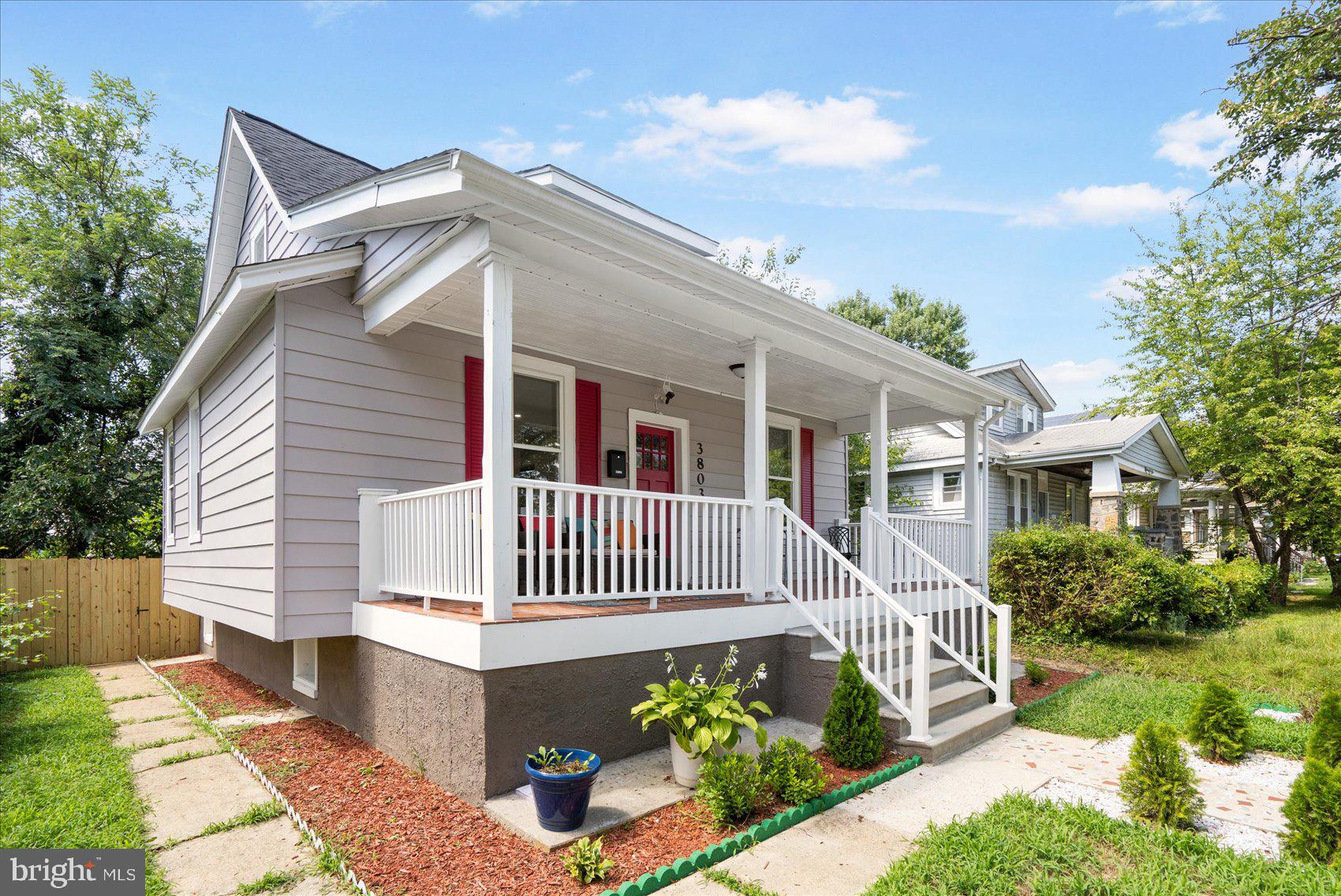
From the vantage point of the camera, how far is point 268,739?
17.2 ft

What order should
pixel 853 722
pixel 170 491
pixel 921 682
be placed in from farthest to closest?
pixel 170 491 < pixel 921 682 < pixel 853 722

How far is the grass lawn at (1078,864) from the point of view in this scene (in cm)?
285

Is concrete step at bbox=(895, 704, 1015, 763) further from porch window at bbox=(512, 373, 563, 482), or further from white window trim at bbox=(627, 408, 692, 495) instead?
porch window at bbox=(512, 373, 563, 482)

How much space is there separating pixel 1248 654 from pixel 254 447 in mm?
10547

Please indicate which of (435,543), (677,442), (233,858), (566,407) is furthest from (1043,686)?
(233,858)

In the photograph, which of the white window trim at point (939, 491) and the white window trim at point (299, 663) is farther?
the white window trim at point (939, 491)

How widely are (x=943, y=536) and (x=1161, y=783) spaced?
14.4 feet

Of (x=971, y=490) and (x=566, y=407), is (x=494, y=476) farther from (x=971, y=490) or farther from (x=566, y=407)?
(x=971, y=490)

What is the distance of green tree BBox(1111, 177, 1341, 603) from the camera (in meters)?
13.1

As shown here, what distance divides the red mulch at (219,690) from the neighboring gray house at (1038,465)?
40.1 ft

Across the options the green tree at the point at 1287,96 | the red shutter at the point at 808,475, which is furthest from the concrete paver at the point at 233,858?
the green tree at the point at 1287,96

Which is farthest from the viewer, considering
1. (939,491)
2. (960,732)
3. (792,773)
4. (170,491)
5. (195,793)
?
(939,491)

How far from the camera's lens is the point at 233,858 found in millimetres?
3369

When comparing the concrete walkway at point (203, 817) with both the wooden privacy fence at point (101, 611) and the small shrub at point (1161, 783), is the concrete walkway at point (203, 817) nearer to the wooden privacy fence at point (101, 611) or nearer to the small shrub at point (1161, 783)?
the small shrub at point (1161, 783)
